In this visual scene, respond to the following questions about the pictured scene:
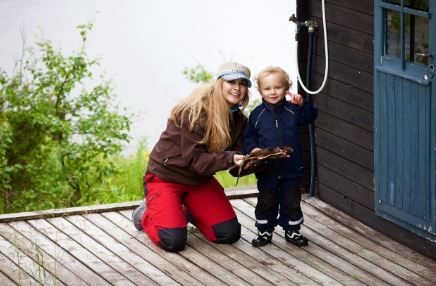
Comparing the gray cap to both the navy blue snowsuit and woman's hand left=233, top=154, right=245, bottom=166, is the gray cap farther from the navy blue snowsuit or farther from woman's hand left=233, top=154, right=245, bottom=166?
woman's hand left=233, top=154, right=245, bottom=166

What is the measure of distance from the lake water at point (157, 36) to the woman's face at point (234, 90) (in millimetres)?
6613

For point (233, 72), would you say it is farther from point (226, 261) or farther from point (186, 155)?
point (226, 261)

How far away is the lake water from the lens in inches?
542

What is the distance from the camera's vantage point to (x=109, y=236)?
22.4 ft

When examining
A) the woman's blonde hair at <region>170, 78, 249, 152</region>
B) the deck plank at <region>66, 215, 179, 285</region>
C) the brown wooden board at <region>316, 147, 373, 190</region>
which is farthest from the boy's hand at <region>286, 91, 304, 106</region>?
the deck plank at <region>66, 215, 179, 285</region>

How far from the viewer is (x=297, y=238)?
6680 mm

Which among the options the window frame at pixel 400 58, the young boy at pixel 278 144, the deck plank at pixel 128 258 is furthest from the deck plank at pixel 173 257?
the window frame at pixel 400 58

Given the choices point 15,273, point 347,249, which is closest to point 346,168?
point 347,249

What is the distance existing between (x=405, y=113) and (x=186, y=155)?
1274 millimetres

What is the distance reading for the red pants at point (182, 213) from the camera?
21.5 feet

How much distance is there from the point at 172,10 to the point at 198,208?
354 inches

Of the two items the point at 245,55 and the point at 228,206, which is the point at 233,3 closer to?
the point at 245,55

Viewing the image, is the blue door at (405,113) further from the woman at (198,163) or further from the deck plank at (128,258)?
the deck plank at (128,258)

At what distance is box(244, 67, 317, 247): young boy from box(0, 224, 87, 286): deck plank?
1170 millimetres
